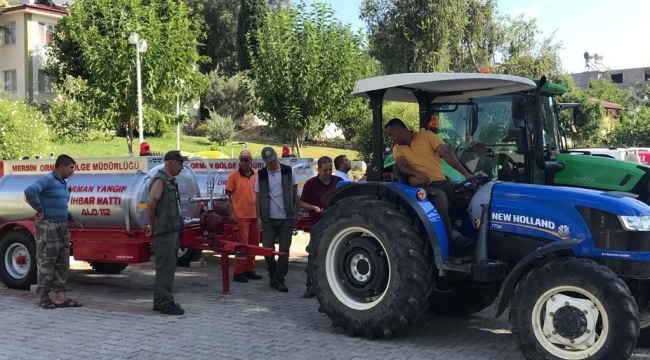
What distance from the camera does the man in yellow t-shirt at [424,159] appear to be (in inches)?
242

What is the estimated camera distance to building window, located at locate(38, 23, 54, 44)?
128ft

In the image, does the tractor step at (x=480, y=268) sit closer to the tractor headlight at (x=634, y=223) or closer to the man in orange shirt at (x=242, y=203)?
the tractor headlight at (x=634, y=223)

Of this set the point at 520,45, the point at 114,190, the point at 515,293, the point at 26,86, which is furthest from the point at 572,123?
the point at 26,86

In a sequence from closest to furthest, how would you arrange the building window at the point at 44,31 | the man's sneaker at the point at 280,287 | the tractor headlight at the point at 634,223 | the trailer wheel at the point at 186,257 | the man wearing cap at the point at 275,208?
1. the tractor headlight at the point at 634,223
2. the man's sneaker at the point at 280,287
3. the man wearing cap at the point at 275,208
4. the trailer wheel at the point at 186,257
5. the building window at the point at 44,31

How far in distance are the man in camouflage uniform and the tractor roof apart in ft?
11.8

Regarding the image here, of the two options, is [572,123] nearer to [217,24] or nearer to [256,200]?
[256,200]

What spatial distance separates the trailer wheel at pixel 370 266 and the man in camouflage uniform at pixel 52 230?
3.08 m

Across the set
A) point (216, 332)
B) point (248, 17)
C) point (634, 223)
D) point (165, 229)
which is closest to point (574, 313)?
point (634, 223)

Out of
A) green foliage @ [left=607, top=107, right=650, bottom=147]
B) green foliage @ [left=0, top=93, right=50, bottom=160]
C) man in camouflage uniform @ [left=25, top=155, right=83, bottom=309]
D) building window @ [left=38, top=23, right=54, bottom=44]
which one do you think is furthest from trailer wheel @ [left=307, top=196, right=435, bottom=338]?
building window @ [left=38, top=23, right=54, bottom=44]

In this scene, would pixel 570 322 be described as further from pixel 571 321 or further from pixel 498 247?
pixel 498 247

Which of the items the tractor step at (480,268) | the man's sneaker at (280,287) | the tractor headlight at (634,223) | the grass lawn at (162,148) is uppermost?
the grass lawn at (162,148)

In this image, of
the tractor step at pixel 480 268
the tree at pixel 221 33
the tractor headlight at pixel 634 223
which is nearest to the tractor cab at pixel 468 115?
the tractor step at pixel 480 268

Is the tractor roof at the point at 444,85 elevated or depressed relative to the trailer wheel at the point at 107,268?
elevated

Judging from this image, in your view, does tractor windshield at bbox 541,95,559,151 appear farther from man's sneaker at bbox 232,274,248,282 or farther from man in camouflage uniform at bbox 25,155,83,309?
man in camouflage uniform at bbox 25,155,83,309
